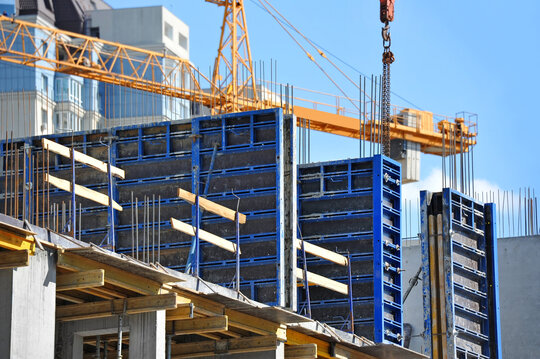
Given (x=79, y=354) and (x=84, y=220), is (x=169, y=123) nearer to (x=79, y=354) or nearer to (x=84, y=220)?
(x=84, y=220)

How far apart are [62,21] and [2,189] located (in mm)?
69967

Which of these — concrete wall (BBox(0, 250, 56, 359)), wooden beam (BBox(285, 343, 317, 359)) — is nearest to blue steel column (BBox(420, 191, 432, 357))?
wooden beam (BBox(285, 343, 317, 359))

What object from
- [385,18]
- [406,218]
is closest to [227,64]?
[406,218]

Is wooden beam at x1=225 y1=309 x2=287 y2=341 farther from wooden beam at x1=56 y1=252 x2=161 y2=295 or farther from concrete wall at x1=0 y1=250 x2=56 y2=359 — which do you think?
concrete wall at x1=0 y1=250 x2=56 y2=359

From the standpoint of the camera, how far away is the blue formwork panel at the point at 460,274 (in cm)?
3184

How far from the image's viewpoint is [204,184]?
28.2m

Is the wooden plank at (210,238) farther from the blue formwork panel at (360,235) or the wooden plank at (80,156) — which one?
the blue formwork panel at (360,235)

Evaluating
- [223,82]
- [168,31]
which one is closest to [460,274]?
[223,82]

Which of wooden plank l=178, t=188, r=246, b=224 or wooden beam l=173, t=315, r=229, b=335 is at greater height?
wooden plank l=178, t=188, r=246, b=224

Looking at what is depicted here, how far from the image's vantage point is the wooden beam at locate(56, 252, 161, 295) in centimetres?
1923

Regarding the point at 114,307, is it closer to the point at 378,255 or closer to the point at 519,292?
the point at 378,255

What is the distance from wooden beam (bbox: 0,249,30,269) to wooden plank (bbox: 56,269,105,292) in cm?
137

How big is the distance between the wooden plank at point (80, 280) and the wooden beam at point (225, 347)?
217 inches

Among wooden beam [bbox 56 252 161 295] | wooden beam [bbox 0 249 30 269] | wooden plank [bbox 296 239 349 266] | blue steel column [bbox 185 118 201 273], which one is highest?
blue steel column [bbox 185 118 201 273]
